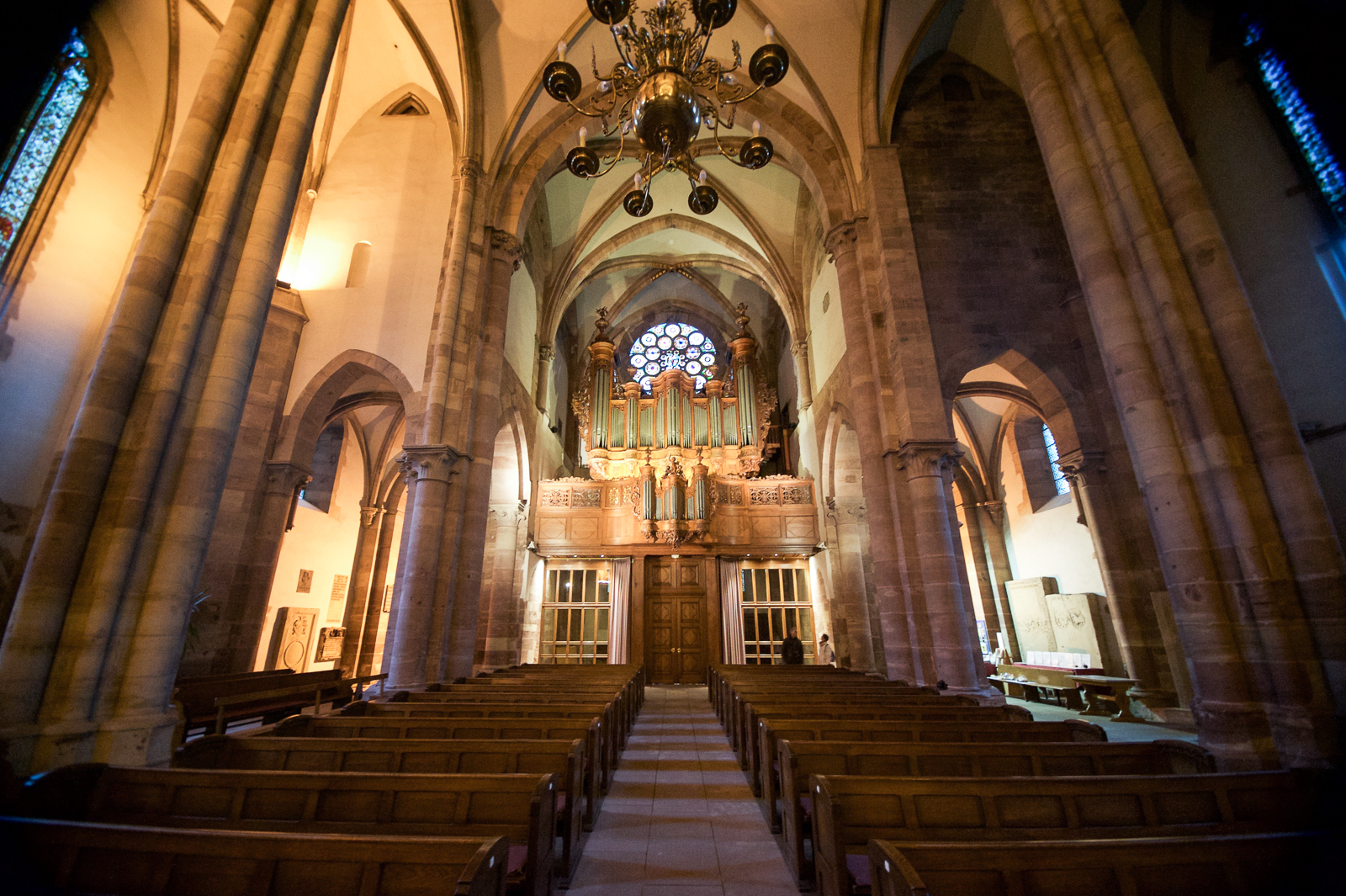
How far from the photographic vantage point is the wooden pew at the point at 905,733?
3.79 metres

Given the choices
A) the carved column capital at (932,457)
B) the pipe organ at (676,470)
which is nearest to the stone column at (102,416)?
the carved column capital at (932,457)

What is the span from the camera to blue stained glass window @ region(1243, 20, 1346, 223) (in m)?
6.38

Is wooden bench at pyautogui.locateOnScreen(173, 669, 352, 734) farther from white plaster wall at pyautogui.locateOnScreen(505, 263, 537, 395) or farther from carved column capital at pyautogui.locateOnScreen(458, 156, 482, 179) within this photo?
carved column capital at pyautogui.locateOnScreen(458, 156, 482, 179)

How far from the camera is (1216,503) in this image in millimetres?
3816

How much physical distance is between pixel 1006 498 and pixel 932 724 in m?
13.3

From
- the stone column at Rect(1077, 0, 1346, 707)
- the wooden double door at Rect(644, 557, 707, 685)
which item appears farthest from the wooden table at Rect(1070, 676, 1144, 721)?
the wooden double door at Rect(644, 557, 707, 685)

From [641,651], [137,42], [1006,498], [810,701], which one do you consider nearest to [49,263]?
[137,42]

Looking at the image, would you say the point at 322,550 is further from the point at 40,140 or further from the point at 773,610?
the point at 773,610

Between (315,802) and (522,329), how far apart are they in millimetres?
12419

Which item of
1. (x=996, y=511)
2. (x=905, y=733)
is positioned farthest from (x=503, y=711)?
(x=996, y=511)

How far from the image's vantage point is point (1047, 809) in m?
2.45

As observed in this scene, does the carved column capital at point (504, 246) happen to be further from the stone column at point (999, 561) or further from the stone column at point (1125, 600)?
the stone column at point (999, 561)

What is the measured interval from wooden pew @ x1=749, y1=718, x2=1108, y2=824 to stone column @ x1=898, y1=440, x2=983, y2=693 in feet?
12.1

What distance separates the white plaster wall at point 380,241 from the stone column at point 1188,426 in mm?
9823
